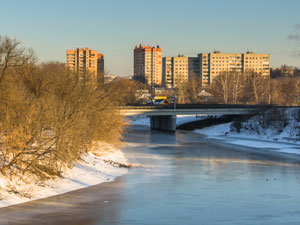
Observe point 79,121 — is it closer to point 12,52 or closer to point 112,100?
point 12,52

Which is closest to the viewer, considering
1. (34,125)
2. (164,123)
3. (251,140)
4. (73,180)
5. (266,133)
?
(34,125)

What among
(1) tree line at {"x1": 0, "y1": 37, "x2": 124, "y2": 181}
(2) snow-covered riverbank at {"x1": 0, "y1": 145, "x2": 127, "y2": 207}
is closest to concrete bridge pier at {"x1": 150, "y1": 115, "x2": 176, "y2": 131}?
(2) snow-covered riverbank at {"x1": 0, "y1": 145, "x2": 127, "y2": 207}

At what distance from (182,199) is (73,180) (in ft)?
23.2

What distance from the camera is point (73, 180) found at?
1076 inches

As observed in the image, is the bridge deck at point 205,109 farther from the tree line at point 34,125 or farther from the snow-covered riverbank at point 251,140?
the tree line at point 34,125

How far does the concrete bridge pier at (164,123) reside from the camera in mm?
84550

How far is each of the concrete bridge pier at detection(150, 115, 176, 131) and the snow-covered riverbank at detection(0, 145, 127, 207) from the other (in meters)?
45.2

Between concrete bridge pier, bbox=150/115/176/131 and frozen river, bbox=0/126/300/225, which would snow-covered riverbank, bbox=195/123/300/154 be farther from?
frozen river, bbox=0/126/300/225

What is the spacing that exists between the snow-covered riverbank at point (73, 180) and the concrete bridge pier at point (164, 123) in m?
45.2

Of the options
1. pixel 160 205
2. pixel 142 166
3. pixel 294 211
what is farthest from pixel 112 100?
pixel 294 211

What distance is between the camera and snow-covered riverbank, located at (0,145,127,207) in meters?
22.4

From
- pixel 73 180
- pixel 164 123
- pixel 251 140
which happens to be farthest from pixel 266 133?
pixel 73 180

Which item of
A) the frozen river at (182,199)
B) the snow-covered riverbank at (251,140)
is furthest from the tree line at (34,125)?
the snow-covered riverbank at (251,140)

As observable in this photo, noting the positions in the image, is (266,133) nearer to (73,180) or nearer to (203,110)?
(203,110)
